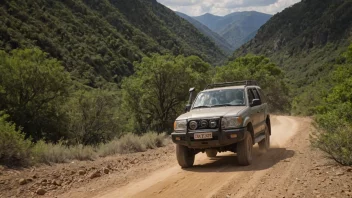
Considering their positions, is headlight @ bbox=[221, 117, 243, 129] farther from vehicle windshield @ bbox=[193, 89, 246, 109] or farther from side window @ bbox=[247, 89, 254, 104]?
side window @ bbox=[247, 89, 254, 104]

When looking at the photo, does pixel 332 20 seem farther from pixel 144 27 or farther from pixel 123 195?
pixel 123 195

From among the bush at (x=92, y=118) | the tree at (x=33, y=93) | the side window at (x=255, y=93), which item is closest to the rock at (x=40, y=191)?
the side window at (x=255, y=93)

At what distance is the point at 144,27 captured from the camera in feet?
415

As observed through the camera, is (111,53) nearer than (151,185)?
No

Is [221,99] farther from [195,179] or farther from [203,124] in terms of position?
[195,179]

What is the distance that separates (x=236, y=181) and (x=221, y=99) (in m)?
3.13

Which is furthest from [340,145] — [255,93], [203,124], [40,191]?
[40,191]

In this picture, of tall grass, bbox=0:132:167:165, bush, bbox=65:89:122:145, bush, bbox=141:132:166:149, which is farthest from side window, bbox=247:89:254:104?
bush, bbox=65:89:122:145

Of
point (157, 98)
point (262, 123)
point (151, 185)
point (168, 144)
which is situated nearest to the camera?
point (151, 185)

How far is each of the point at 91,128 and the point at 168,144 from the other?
40.2 feet

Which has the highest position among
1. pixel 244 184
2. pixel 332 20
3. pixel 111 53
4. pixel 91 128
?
pixel 332 20

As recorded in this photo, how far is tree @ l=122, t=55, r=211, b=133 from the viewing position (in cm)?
2323

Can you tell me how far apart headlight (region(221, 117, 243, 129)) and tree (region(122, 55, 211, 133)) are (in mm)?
15440

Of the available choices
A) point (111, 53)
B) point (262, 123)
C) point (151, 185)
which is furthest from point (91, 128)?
point (111, 53)
